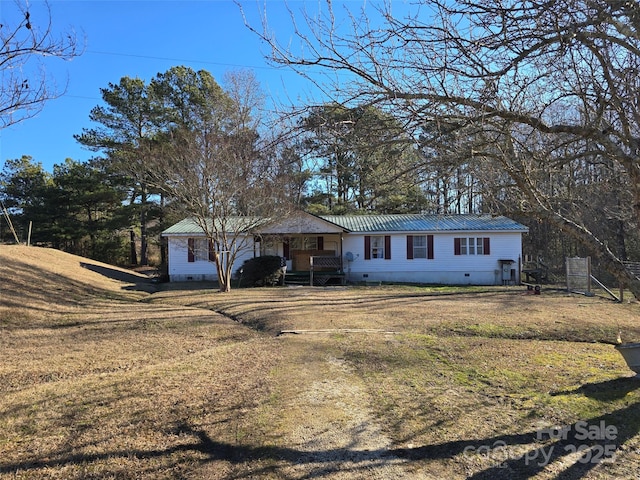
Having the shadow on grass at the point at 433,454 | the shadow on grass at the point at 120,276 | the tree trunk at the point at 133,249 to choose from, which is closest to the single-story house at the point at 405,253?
the shadow on grass at the point at 120,276

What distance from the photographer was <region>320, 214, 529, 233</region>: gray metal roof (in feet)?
71.4

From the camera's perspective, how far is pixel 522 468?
3.07 metres

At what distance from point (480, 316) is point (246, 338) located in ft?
18.8

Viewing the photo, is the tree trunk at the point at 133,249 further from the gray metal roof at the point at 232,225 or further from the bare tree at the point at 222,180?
the bare tree at the point at 222,180

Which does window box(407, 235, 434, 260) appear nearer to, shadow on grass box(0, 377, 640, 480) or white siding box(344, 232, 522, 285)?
white siding box(344, 232, 522, 285)

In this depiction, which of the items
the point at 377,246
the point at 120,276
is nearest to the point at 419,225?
the point at 377,246

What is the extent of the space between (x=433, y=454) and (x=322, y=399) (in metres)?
1.44

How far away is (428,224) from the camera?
73.6 feet

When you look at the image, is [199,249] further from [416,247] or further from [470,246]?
[470,246]

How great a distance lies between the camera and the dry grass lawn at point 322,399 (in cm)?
316

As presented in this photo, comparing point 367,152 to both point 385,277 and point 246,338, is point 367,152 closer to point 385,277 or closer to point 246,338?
point 246,338

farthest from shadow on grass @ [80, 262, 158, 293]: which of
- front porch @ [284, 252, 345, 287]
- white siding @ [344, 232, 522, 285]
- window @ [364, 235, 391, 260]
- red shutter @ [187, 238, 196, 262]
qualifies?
window @ [364, 235, 391, 260]

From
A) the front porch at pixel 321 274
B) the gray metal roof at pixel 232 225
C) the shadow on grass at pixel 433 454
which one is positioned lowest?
the shadow on grass at pixel 433 454

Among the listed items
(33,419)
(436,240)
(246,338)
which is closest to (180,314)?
(246,338)
